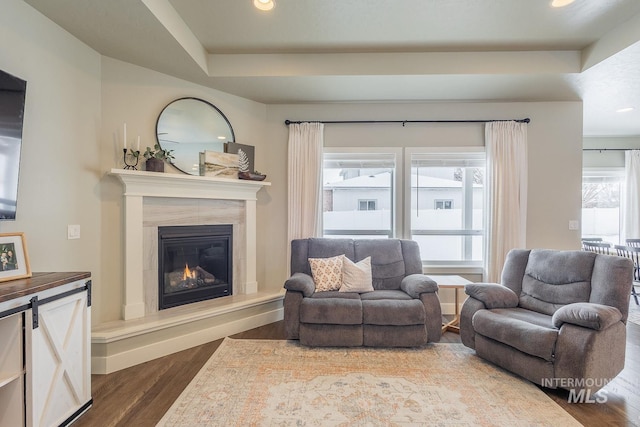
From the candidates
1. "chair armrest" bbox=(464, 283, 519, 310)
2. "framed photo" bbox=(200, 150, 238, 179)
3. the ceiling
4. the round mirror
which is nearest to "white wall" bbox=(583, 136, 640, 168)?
the ceiling

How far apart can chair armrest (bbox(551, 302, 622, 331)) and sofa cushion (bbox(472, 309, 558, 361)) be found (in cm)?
12

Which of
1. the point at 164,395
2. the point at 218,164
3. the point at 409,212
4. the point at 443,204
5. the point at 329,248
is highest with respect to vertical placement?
the point at 218,164

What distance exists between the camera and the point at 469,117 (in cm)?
379

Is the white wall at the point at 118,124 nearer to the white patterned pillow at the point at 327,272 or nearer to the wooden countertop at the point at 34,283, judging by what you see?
the wooden countertop at the point at 34,283

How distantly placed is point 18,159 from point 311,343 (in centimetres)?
257

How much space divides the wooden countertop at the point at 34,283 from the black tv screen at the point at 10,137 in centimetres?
45

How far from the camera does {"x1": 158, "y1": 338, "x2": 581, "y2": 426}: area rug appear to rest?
6.03 feet

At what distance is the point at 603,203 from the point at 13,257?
8.08 metres

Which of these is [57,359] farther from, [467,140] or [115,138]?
[467,140]

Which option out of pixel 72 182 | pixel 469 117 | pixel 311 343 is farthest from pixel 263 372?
pixel 469 117

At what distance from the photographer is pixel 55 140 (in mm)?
2279

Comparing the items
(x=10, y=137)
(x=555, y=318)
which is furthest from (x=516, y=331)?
(x=10, y=137)

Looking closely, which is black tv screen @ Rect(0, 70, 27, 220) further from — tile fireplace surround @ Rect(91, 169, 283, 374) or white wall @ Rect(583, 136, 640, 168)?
white wall @ Rect(583, 136, 640, 168)
